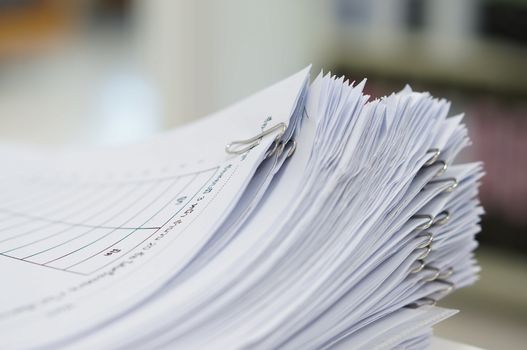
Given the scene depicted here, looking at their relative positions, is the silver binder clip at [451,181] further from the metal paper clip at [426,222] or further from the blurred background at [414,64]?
the blurred background at [414,64]

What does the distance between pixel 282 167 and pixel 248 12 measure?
4.49ft

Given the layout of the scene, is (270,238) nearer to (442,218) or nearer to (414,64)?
(442,218)

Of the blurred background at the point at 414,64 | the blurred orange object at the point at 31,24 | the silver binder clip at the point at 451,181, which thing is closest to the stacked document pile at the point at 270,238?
the silver binder clip at the point at 451,181

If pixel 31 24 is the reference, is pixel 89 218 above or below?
below

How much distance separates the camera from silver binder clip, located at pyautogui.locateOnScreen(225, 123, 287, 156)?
354mm

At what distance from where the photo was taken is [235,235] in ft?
1.07

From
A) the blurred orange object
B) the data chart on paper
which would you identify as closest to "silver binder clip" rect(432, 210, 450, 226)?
the data chart on paper

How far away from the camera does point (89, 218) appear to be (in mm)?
387

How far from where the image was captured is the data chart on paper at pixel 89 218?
0.34m

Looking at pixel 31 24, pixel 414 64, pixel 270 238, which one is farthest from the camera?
pixel 31 24

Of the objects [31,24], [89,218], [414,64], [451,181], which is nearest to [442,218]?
[451,181]

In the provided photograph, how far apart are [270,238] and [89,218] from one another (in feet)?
0.38

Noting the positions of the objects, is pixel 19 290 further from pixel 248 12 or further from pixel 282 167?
pixel 248 12

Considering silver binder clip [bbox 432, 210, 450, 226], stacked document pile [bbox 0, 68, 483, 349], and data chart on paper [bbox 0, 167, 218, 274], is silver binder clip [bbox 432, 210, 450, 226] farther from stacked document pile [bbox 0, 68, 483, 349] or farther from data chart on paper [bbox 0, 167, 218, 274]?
Answer: data chart on paper [bbox 0, 167, 218, 274]
